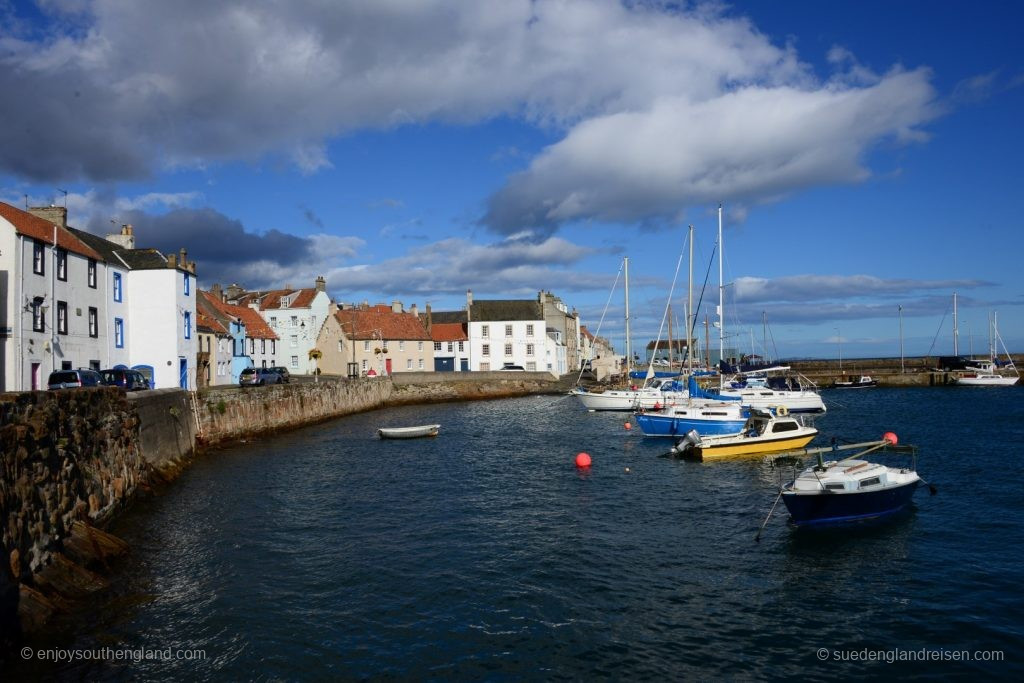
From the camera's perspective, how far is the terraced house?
32.5m

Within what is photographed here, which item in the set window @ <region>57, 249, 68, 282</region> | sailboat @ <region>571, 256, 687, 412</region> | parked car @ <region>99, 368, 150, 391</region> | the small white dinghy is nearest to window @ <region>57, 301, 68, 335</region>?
window @ <region>57, 249, 68, 282</region>

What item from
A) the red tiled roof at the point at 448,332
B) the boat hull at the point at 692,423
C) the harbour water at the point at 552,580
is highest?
the red tiled roof at the point at 448,332

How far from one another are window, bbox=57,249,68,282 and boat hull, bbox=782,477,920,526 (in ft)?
117

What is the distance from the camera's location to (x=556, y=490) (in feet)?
94.6

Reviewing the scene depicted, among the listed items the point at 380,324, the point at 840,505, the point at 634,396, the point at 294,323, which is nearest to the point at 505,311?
the point at 380,324

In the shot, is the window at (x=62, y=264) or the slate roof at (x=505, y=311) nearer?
the window at (x=62, y=264)

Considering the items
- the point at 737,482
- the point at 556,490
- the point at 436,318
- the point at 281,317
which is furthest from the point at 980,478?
the point at 436,318

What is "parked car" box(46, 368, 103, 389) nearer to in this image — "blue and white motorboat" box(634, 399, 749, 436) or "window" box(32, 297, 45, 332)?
"window" box(32, 297, 45, 332)

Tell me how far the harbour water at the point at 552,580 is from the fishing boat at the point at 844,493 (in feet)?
2.02

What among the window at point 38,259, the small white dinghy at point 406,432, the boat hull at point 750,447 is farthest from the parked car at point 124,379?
the boat hull at point 750,447

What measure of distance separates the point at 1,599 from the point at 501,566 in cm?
1085

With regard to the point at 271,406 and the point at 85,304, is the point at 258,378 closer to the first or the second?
the point at 271,406

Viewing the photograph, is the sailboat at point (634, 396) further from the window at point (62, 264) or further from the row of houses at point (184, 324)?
the window at point (62, 264)

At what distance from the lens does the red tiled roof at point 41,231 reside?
33.2m
